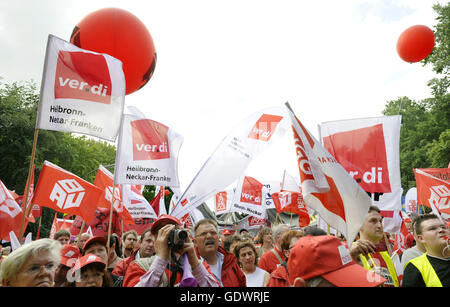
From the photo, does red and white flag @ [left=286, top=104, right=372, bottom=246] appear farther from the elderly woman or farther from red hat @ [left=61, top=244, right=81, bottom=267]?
red hat @ [left=61, top=244, right=81, bottom=267]

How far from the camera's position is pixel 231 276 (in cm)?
381

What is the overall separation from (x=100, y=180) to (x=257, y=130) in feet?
16.0

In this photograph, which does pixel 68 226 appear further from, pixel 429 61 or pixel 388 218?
pixel 429 61

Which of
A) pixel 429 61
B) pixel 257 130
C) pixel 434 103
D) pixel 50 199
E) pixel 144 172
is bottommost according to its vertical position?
pixel 50 199

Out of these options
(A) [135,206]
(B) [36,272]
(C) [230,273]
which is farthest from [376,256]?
(A) [135,206]

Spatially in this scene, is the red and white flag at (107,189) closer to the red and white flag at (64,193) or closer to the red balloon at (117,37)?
the red and white flag at (64,193)

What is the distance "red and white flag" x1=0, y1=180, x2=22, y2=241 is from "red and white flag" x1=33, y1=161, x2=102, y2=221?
1.83 feet

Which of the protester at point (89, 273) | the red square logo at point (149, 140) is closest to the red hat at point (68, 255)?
the protester at point (89, 273)

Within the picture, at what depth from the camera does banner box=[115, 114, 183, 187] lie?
6.37 meters

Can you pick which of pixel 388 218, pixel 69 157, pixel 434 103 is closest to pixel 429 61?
pixel 434 103

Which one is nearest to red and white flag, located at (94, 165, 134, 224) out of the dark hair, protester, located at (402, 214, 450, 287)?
the dark hair

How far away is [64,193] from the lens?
21.5 feet

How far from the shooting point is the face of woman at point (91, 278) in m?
3.33

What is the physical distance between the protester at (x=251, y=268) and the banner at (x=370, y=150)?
1766 mm
